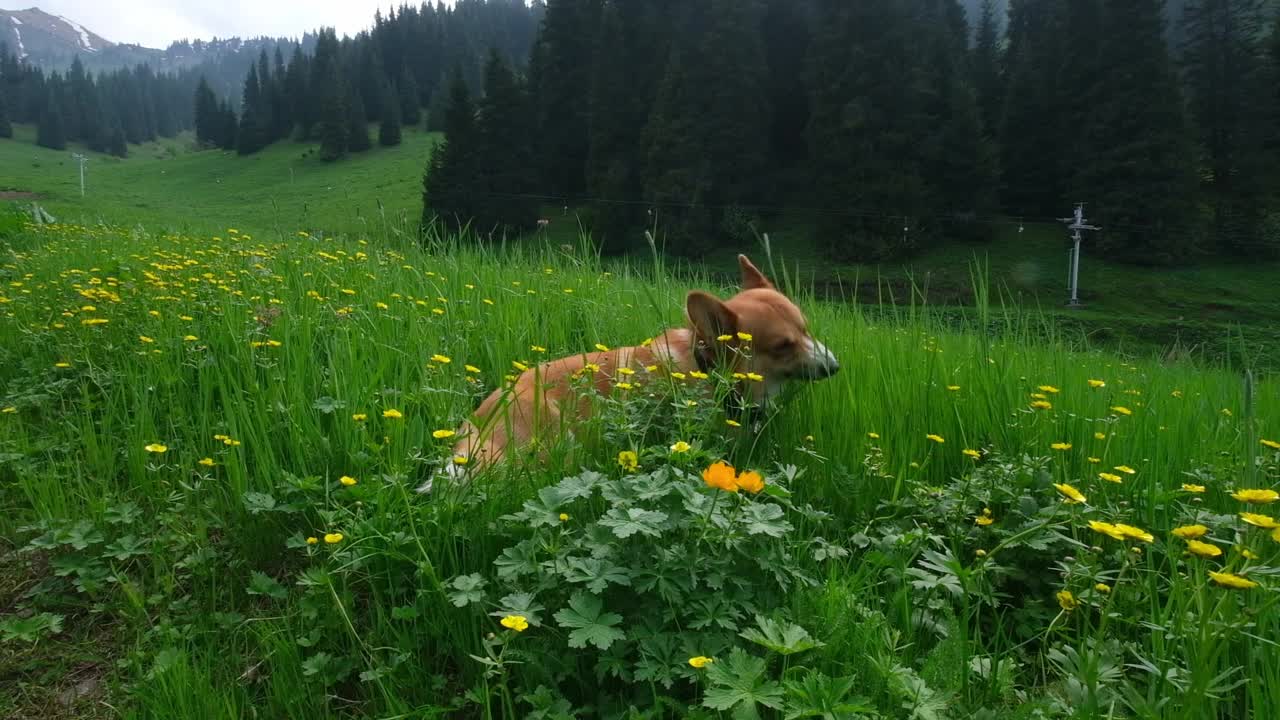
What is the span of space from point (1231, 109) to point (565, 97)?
130 feet

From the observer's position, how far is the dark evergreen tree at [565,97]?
47.2 m

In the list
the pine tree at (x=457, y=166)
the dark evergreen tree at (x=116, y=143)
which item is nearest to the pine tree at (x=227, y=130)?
the dark evergreen tree at (x=116, y=143)

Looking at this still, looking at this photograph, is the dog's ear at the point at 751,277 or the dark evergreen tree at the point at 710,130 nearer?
the dog's ear at the point at 751,277

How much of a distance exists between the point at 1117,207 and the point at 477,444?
1709 inches

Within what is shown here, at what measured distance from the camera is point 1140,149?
35.6m

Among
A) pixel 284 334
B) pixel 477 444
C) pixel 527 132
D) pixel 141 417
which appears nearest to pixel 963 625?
pixel 477 444

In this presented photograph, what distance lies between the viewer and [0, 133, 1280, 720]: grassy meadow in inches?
56.1

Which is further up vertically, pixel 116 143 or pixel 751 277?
pixel 116 143

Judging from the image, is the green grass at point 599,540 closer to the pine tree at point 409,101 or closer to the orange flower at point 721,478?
the orange flower at point 721,478

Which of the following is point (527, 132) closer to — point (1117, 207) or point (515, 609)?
point (1117, 207)

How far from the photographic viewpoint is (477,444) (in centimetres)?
212

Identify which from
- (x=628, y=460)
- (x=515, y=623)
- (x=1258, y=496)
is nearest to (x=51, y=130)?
(x=628, y=460)

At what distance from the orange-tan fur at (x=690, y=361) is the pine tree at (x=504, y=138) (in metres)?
37.8

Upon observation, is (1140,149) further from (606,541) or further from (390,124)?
(390,124)
